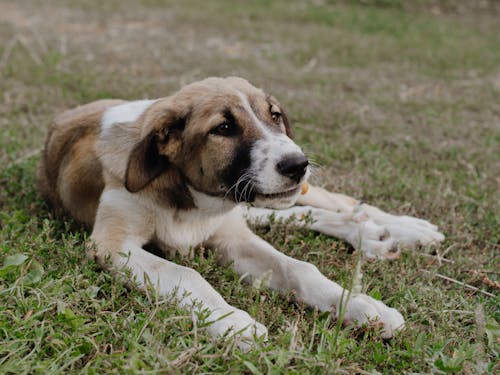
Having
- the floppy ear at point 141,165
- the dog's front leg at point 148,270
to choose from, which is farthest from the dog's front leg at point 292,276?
the floppy ear at point 141,165

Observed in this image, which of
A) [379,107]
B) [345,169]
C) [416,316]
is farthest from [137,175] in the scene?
[379,107]

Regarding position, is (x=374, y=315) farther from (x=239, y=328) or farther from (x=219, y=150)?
(x=219, y=150)

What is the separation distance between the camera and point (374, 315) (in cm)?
306

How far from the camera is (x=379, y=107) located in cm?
765

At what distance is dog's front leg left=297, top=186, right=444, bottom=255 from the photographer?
4191mm

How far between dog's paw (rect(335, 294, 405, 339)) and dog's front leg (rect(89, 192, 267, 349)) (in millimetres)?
539

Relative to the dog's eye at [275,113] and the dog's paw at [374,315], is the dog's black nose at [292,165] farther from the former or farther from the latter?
the dog's paw at [374,315]

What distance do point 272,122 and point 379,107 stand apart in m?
4.43

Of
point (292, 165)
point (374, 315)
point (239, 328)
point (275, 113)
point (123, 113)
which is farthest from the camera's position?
point (123, 113)

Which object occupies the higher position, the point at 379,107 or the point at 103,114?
the point at 103,114

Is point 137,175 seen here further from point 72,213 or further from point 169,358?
point 169,358

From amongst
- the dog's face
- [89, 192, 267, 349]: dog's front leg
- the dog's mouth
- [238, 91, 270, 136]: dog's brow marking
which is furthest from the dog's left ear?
the dog's mouth

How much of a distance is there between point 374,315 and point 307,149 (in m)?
3.08

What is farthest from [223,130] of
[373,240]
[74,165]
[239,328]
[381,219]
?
[381,219]
